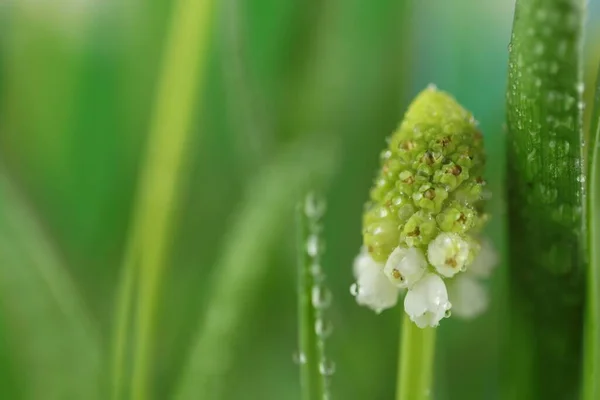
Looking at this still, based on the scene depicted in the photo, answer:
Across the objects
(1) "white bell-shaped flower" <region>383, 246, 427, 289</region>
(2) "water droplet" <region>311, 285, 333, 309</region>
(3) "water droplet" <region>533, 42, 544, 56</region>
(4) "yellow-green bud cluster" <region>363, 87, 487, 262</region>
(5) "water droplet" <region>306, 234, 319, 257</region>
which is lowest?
(2) "water droplet" <region>311, 285, 333, 309</region>

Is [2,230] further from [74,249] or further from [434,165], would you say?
[434,165]

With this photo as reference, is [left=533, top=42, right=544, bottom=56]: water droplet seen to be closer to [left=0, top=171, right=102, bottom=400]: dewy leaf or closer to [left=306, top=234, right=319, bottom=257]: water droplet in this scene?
[left=306, top=234, right=319, bottom=257]: water droplet

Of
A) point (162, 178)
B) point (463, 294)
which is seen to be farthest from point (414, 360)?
point (162, 178)

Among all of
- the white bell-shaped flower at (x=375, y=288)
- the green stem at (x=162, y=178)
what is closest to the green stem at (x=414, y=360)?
the white bell-shaped flower at (x=375, y=288)

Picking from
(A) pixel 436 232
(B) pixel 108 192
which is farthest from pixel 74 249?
(A) pixel 436 232

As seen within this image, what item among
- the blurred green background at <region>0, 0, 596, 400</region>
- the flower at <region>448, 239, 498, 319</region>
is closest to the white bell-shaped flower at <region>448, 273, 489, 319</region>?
the flower at <region>448, 239, 498, 319</region>

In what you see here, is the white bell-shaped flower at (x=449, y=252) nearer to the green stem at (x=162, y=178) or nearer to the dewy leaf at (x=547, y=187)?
the dewy leaf at (x=547, y=187)

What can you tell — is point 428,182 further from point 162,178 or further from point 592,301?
point 162,178
